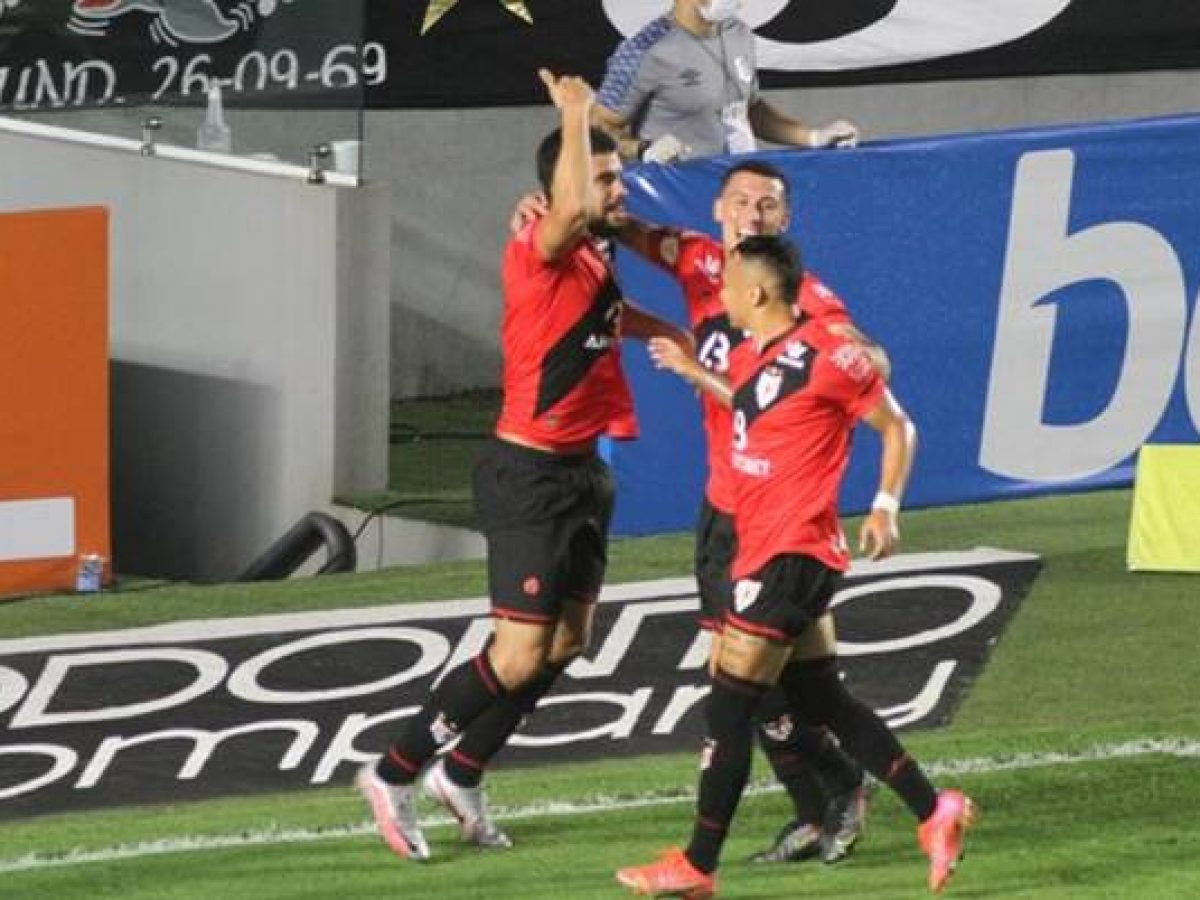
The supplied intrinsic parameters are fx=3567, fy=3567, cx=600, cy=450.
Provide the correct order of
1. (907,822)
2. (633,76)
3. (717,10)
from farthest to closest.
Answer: (717,10) < (633,76) < (907,822)

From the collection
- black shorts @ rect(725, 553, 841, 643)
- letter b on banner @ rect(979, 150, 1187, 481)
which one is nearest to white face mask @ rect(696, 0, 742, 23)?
letter b on banner @ rect(979, 150, 1187, 481)

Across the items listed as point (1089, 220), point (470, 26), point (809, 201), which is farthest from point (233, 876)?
point (470, 26)

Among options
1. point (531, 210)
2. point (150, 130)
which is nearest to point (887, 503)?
point (531, 210)

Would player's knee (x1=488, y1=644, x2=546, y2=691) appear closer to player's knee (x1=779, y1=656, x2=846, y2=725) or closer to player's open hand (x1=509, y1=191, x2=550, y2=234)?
player's knee (x1=779, y1=656, x2=846, y2=725)

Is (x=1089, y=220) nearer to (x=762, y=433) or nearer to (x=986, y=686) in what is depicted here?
(x=986, y=686)

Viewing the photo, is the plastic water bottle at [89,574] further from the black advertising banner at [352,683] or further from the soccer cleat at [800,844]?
the soccer cleat at [800,844]

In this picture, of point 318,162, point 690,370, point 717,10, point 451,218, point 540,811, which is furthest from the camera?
point 451,218

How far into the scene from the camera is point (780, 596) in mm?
9062

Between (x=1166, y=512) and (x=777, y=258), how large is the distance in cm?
512

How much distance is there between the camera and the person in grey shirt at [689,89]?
1469 cm

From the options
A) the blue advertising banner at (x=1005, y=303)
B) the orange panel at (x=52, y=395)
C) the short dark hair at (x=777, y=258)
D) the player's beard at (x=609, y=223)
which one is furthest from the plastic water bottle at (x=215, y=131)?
the short dark hair at (x=777, y=258)

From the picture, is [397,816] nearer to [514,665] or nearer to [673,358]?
[514,665]

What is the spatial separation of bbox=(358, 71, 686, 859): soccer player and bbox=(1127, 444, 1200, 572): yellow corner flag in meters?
4.40

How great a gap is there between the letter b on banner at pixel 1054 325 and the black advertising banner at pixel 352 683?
3.97 feet
